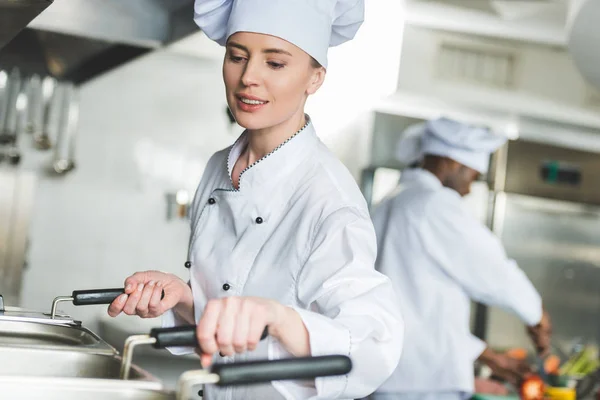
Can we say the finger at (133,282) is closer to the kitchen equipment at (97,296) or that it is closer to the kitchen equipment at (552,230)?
the kitchen equipment at (97,296)

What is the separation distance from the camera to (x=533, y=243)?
451cm

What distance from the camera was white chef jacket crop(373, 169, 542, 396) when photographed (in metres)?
2.68

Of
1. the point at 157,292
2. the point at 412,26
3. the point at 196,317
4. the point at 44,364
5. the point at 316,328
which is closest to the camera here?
the point at 316,328

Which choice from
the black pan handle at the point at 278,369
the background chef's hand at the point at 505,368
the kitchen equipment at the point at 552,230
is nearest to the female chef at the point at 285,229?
the black pan handle at the point at 278,369

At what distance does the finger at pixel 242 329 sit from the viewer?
2.97 ft

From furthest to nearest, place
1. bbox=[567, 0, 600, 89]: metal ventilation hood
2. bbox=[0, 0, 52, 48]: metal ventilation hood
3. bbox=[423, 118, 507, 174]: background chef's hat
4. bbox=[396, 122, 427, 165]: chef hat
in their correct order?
bbox=[396, 122, 427, 165]: chef hat → bbox=[423, 118, 507, 174]: background chef's hat → bbox=[567, 0, 600, 89]: metal ventilation hood → bbox=[0, 0, 52, 48]: metal ventilation hood

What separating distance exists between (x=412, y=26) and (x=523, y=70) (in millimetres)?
689

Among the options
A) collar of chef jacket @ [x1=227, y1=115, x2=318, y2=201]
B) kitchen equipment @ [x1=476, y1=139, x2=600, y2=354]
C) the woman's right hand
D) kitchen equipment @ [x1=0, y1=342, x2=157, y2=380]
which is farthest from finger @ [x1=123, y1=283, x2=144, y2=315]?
kitchen equipment @ [x1=476, y1=139, x2=600, y2=354]

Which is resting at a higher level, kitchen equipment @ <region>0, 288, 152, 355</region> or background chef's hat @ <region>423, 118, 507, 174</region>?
background chef's hat @ <region>423, 118, 507, 174</region>

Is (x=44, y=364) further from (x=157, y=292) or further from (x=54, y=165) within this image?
(x=54, y=165)

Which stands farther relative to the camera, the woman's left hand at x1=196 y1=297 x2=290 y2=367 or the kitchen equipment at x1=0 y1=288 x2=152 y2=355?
the kitchen equipment at x1=0 y1=288 x2=152 y2=355

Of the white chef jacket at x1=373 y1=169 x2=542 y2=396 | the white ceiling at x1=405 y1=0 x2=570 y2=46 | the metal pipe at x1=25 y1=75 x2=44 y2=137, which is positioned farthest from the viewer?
the white ceiling at x1=405 y1=0 x2=570 y2=46

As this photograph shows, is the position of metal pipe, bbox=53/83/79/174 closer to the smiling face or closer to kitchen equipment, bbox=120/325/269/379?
the smiling face

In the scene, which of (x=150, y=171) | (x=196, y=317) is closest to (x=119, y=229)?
(x=150, y=171)
